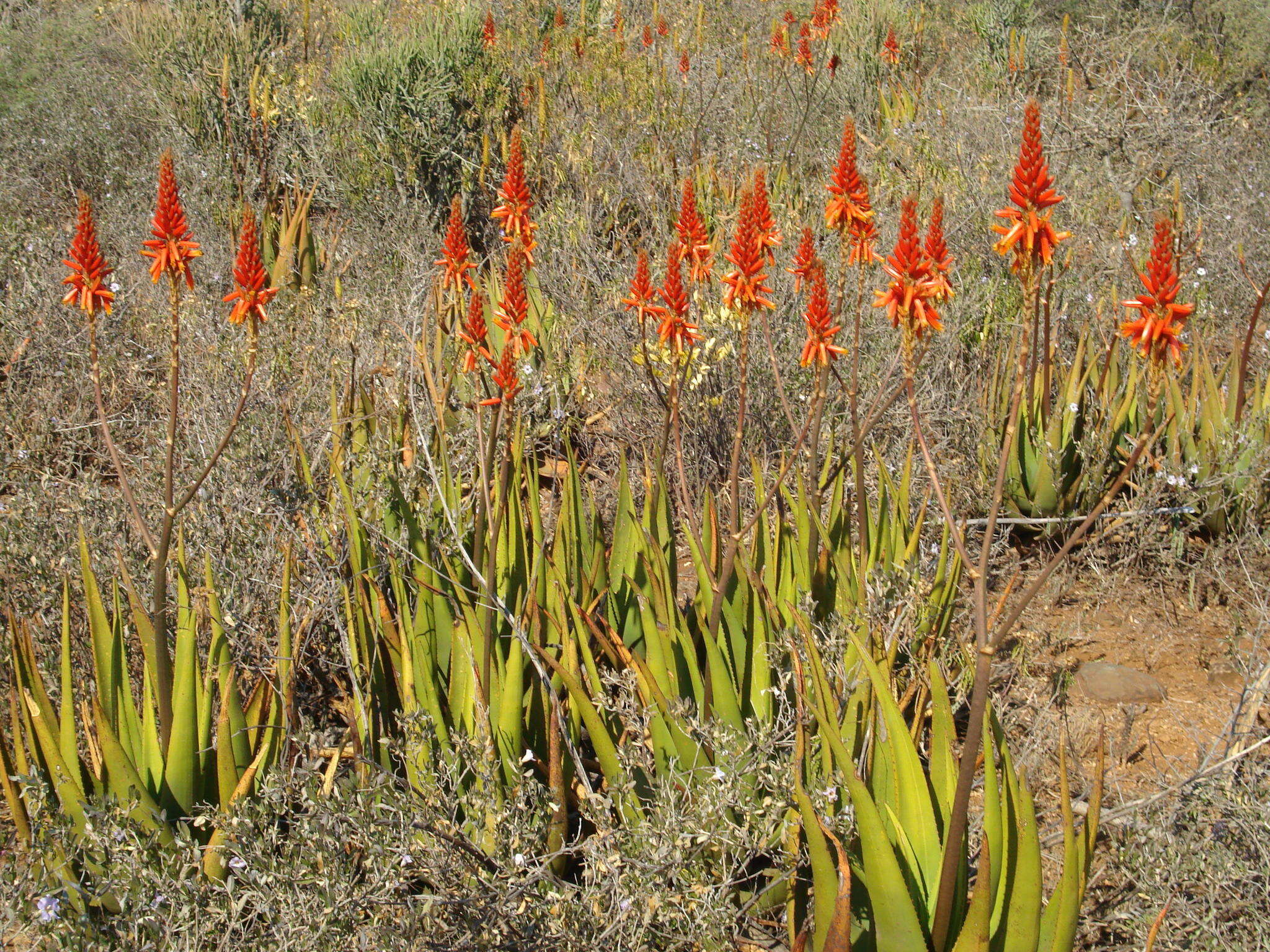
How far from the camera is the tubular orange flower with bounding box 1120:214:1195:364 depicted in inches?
56.3

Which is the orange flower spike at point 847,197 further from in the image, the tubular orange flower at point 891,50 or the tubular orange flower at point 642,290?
the tubular orange flower at point 891,50

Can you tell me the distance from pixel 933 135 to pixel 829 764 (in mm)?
5416

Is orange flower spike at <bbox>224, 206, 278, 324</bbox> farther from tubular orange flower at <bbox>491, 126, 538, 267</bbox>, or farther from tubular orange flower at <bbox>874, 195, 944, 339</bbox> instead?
tubular orange flower at <bbox>874, 195, 944, 339</bbox>

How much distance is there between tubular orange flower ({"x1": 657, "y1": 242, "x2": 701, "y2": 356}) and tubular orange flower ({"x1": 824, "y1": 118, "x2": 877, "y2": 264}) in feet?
1.17

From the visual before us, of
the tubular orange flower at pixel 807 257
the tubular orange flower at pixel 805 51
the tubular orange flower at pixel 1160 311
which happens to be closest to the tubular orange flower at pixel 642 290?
the tubular orange flower at pixel 807 257

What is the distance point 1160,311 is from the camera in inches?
57.9

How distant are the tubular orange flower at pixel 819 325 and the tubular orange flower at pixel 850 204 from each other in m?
0.15

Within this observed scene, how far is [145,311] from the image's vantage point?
15.9 ft

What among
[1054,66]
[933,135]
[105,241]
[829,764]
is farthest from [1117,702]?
[1054,66]

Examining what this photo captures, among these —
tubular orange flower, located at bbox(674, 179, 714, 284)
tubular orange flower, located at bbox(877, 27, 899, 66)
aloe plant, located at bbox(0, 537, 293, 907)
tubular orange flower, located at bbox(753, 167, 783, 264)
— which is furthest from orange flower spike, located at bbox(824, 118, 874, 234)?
tubular orange flower, located at bbox(877, 27, 899, 66)

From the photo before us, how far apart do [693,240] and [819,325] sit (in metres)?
0.53

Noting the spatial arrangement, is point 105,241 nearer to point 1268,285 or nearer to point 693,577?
point 693,577

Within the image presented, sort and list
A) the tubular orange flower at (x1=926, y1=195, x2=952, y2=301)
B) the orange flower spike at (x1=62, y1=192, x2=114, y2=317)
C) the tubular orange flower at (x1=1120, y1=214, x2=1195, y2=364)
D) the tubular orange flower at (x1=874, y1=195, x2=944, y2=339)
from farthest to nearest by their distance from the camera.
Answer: the orange flower spike at (x1=62, y1=192, x2=114, y2=317), the tubular orange flower at (x1=926, y1=195, x2=952, y2=301), the tubular orange flower at (x1=874, y1=195, x2=944, y2=339), the tubular orange flower at (x1=1120, y1=214, x2=1195, y2=364)

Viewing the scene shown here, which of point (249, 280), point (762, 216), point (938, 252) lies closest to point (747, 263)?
point (762, 216)
